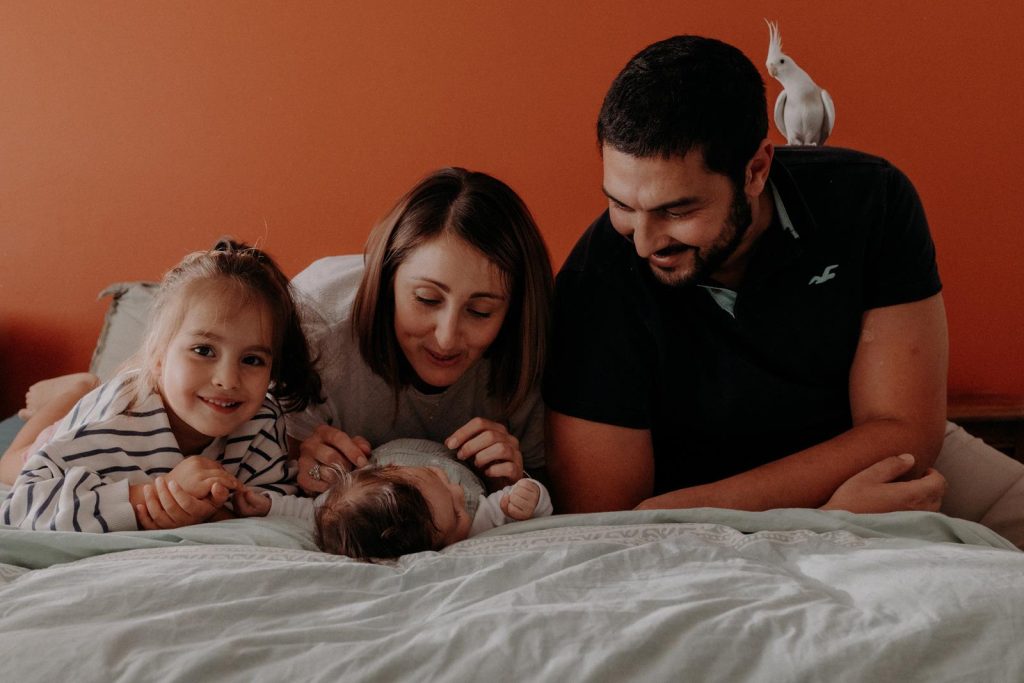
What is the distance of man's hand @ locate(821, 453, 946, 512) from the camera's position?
1.50 meters

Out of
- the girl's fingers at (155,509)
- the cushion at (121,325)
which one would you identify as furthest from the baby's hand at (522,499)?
the cushion at (121,325)

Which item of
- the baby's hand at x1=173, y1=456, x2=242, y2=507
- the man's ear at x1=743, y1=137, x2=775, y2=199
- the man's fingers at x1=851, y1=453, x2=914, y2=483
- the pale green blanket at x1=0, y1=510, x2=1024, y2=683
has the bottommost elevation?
the man's fingers at x1=851, y1=453, x2=914, y2=483

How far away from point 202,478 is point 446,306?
464mm

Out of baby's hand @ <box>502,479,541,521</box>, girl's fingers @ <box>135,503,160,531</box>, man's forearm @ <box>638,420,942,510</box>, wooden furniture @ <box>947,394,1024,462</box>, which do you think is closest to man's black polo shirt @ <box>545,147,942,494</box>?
man's forearm @ <box>638,420,942,510</box>

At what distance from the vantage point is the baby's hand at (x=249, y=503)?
144 centimetres

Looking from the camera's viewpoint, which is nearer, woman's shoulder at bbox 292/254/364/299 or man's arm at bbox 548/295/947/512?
man's arm at bbox 548/295/947/512

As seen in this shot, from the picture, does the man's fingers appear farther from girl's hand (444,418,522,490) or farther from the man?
girl's hand (444,418,522,490)

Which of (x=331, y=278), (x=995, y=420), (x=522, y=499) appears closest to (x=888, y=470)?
(x=522, y=499)

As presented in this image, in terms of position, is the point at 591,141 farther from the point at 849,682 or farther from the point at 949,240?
the point at 849,682

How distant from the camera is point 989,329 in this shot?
2734 mm

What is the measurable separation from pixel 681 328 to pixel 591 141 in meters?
1.10

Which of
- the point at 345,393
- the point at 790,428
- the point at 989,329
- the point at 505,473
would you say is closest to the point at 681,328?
the point at 790,428

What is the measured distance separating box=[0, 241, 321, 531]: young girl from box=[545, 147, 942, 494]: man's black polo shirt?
0.50 meters

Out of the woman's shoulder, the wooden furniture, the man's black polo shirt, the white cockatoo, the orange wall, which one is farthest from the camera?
the orange wall
